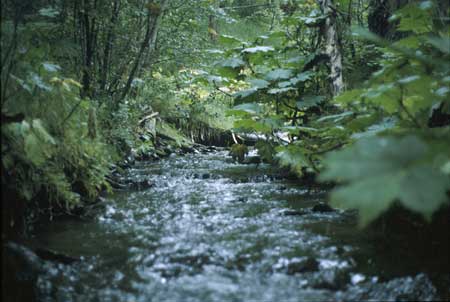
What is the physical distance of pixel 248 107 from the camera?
217 inches

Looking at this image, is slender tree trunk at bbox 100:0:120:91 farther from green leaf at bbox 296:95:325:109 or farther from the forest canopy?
green leaf at bbox 296:95:325:109

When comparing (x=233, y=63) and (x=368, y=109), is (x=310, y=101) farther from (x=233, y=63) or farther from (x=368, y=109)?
(x=368, y=109)

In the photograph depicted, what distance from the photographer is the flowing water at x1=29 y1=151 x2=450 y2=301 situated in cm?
233

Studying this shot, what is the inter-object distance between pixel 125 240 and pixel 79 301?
3.36 ft

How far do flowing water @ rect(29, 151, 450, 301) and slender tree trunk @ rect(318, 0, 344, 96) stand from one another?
7.01ft

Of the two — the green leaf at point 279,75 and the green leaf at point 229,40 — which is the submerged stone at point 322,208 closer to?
the green leaf at point 279,75

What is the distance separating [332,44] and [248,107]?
167cm

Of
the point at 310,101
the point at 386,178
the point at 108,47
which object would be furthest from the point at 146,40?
the point at 386,178

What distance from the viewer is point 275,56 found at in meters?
6.60

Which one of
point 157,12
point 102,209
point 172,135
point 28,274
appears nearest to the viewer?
point 28,274

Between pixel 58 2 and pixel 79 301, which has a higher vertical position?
pixel 58 2

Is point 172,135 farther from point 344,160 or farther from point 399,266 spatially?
point 344,160

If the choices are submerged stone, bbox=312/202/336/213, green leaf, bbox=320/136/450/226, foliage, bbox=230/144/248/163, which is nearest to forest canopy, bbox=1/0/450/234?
green leaf, bbox=320/136/450/226

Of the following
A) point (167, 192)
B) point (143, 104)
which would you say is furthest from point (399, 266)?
point (143, 104)
